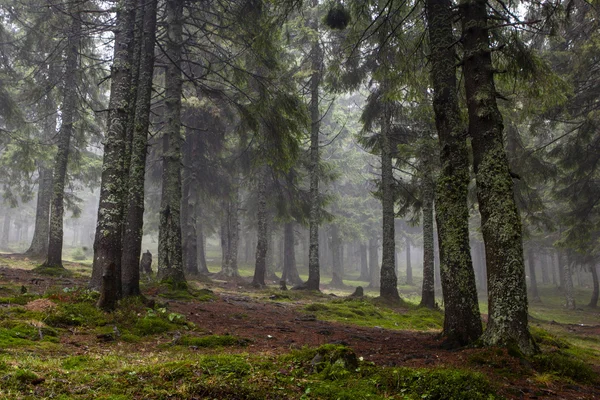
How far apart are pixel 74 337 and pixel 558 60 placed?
694 inches

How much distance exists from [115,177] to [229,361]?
209 inches

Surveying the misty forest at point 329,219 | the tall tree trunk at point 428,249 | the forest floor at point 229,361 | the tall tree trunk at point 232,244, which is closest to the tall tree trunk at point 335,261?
the tall tree trunk at point 232,244

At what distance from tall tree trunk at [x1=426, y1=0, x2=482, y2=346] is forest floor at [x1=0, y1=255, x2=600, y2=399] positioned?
0.65m

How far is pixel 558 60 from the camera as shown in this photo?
14.3m

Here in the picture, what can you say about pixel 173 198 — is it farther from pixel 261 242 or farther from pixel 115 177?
pixel 261 242

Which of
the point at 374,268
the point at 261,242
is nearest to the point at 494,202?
the point at 261,242

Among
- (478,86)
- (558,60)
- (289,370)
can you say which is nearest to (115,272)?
(289,370)

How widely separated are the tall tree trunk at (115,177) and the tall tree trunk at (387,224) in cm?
1056

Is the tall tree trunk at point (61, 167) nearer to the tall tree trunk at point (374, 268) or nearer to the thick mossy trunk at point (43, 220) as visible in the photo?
the thick mossy trunk at point (43, 220)

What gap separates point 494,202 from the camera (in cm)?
592

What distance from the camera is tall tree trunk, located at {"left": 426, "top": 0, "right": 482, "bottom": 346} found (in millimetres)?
6277

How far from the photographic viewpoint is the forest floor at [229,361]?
11.5 feet

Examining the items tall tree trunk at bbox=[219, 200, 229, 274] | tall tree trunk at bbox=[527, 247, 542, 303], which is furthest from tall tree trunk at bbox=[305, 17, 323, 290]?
tall tree trunk at bbox=[527, 247, 542, 303]

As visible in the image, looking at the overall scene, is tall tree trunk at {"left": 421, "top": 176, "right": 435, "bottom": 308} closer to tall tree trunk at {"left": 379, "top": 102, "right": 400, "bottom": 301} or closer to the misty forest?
the misty forest
